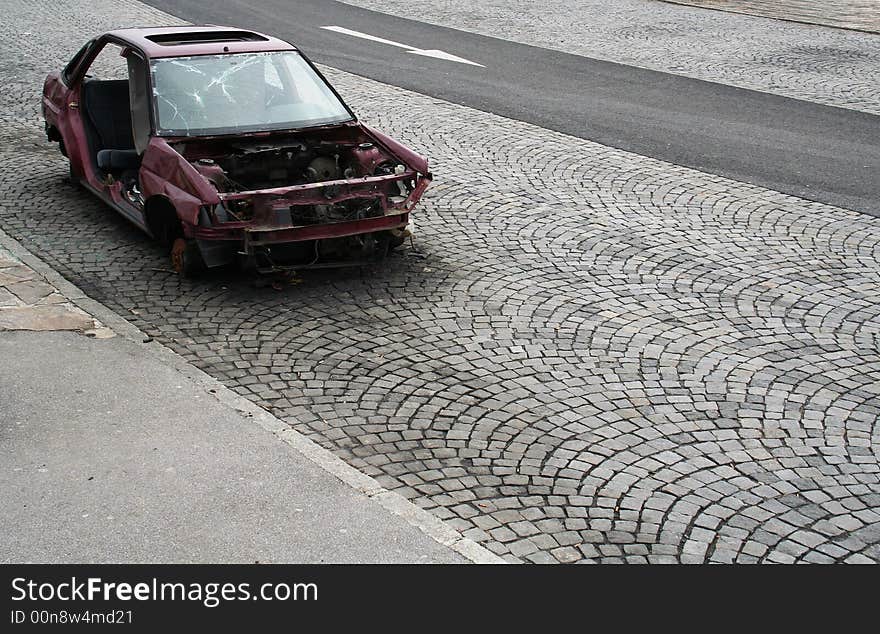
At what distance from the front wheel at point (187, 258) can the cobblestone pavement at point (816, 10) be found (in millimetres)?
17537

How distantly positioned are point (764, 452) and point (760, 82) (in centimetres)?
1232

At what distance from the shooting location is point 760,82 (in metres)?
17.6

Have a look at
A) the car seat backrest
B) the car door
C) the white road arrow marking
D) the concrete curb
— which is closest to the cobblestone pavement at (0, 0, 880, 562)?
the concrete curb

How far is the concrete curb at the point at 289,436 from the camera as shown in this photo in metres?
5.54

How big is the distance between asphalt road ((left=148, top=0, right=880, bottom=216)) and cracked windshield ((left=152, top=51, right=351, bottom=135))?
4.88m

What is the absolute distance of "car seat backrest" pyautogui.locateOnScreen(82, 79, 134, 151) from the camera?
10789mm

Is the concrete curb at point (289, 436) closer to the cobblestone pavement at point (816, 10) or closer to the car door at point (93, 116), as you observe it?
the car door at point (93, 116)

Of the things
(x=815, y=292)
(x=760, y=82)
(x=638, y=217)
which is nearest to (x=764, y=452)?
(x=815, y=292)

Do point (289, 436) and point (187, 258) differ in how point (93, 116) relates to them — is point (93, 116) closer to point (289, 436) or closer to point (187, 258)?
point (187, 258)

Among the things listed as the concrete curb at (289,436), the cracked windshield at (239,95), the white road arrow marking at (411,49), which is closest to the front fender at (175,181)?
the cracked windshield at (239,95)

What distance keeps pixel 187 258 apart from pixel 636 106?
897 cm

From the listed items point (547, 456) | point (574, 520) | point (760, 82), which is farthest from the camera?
point (760, 82)

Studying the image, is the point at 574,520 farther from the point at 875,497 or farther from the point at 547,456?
the point at 875,497

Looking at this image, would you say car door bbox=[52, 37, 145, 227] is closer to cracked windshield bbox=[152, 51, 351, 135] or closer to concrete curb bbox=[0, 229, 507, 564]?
cracked windshield bbox=[152, 51, 351, 135]
